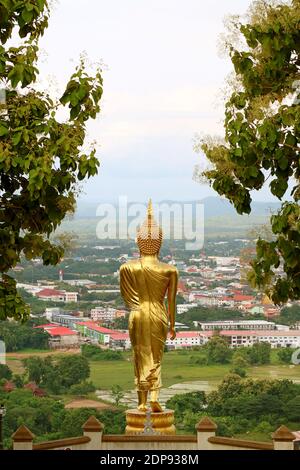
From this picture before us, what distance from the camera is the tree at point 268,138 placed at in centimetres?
884

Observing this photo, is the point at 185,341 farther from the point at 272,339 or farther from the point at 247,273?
the point at 247,273

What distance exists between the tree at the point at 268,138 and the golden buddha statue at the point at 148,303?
121cm

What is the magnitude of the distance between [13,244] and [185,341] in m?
17.5

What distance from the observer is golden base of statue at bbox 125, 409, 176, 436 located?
1026cm

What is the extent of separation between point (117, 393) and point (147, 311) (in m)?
12.7

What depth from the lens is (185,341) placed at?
1033 inches

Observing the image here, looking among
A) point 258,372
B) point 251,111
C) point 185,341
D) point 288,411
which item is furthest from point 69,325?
point 251,111

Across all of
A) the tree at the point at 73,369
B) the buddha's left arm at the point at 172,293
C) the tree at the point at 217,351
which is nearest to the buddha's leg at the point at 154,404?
the buddha's left arm at the point at 172,293

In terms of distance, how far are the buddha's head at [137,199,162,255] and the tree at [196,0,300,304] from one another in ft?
3.56

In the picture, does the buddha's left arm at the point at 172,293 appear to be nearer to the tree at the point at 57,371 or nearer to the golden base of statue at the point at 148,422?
the golden base of statue at the point at 148,422

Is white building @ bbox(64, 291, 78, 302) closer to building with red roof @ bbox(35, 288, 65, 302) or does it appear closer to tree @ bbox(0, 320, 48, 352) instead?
building with red roof @ bbox(35, 288, 65, 302)

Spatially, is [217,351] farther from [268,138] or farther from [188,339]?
[268,138]

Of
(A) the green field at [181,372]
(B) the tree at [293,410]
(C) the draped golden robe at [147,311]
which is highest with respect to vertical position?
(C) the draped golden robe at [147,311]

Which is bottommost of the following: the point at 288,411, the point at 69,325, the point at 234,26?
the point at 288,411
